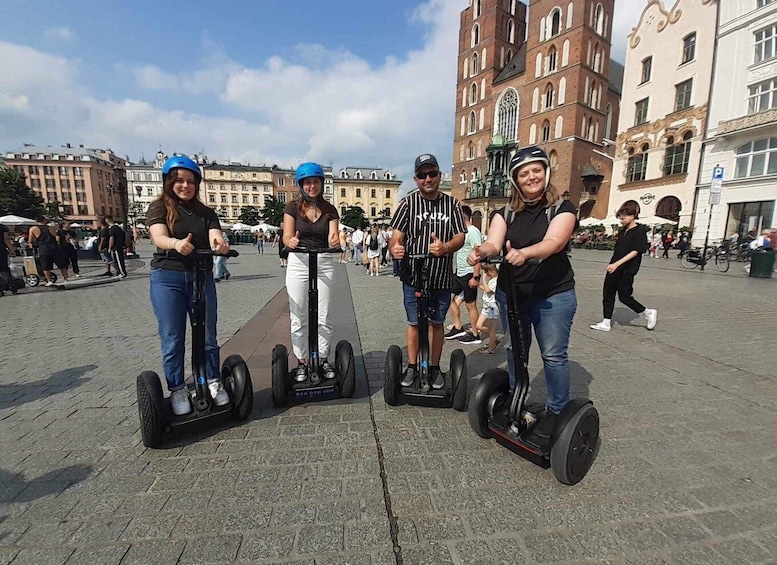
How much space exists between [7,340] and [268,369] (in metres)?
4.05

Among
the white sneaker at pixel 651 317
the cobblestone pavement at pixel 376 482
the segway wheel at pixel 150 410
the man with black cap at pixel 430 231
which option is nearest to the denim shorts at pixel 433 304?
the man with black cap at pixel 430 231

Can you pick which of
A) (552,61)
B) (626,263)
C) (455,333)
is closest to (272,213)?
(552,61)

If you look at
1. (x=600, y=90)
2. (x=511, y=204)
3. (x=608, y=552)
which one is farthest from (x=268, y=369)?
(x=600, y=90)

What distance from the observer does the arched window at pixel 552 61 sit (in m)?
41.0

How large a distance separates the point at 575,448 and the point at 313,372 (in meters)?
2.08

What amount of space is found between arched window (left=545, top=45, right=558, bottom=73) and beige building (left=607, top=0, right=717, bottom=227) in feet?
34.1

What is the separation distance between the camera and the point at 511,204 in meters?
2.50

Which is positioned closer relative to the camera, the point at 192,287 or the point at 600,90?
the point at 192,287

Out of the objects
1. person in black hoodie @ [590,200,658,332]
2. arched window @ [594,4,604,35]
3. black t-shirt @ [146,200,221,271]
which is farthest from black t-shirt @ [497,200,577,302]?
arched window @ [594,4,604,35]

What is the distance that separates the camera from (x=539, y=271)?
7.58 ft

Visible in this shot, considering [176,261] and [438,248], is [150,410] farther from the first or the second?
[438,248]

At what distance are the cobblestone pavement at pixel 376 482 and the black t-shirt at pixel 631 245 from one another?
1.99 metres

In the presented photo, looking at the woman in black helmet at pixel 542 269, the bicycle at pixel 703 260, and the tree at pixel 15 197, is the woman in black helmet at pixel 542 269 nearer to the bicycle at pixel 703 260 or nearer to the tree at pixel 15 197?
the bicycle at pixel 703 260

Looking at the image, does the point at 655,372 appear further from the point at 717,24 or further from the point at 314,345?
the point at 717,24
